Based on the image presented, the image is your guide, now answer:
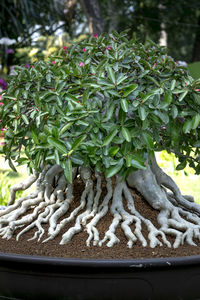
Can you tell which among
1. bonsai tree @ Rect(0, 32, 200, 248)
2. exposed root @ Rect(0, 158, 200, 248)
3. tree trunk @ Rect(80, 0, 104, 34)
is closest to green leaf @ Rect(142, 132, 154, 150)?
bonsai tree @ Rect(0, 32, 200, 248)

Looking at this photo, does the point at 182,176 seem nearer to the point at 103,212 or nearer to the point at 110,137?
the point at 103,212

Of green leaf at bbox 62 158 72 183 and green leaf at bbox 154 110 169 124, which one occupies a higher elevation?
green leaf at bbox 154 110 169 124

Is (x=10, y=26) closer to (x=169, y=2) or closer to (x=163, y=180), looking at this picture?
(x=169, y=2)

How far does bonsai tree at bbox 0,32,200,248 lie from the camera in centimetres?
157

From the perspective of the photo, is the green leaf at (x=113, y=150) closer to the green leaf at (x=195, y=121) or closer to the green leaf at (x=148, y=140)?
the green leaf at (x=148, y=140)

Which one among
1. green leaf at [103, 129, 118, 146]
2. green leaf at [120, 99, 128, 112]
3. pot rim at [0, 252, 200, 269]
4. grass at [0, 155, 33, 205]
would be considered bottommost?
grass at [0, 155, 33, 205]

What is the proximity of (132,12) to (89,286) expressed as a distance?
1169 centimetres

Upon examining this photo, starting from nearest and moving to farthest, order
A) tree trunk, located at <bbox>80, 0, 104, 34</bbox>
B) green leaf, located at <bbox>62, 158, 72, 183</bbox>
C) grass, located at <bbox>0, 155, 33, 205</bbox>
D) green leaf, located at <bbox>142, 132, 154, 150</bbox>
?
green leaf, located at <bbox>62, 158, 72, 183</bbox> → green leaf, located at <bbox>142, 132, 154, 150</bbox> → grass, located at <bbox>0, 155, 33, 205</bbox> → tree trunk, located at <bbox>80, 0, 104, 34</bbox>

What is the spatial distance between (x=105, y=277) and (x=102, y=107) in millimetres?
754

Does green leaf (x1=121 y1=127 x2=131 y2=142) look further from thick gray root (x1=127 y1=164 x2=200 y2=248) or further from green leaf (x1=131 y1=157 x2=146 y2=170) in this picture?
thick gray root (x1=127 y1=164 x2=200 y2=248)

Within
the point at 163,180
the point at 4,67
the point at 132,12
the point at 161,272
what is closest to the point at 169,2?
the point at 132,12

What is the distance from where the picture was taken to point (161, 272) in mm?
1396

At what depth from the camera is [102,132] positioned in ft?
5.34

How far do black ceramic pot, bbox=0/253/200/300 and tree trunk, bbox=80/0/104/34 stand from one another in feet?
20.4
